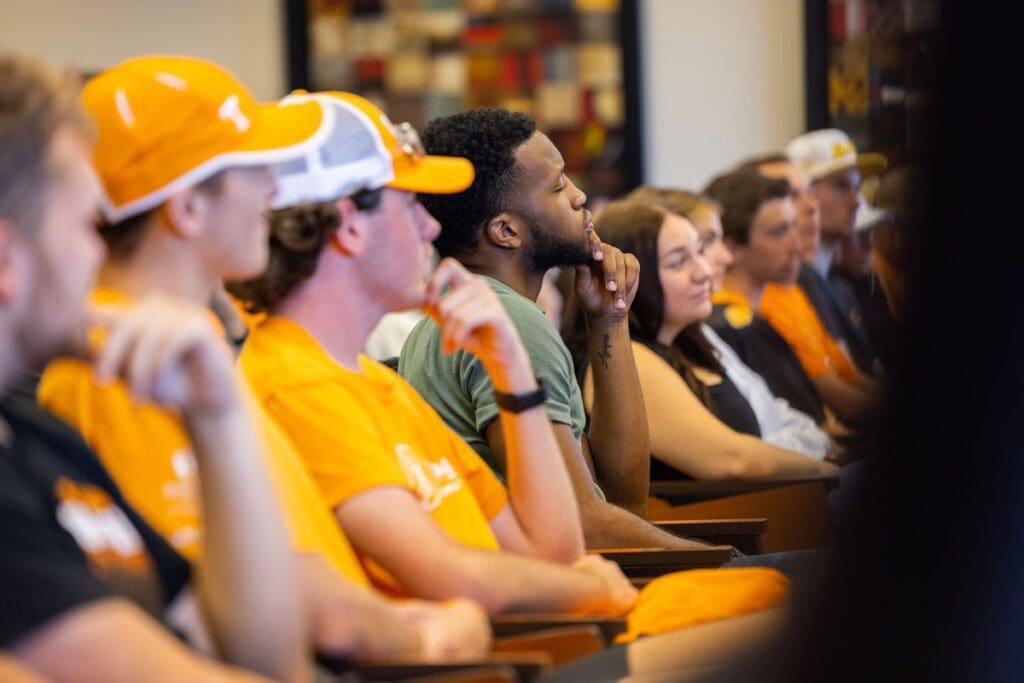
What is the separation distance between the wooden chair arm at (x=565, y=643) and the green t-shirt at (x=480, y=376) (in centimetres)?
64

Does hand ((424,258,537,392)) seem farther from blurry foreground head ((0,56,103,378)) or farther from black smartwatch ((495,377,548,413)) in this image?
blurry foreground head ((0,56,103,378))

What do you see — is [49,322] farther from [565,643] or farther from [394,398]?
[394,398]

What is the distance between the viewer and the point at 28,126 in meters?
1.16

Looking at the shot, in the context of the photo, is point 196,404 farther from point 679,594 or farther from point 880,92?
point 679,594

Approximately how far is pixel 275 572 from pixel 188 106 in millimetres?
569

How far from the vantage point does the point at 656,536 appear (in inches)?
95.3

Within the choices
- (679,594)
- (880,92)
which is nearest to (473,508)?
(679,594)

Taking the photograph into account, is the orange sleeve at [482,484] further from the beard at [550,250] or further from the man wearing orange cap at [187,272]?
the beard at [550,250]

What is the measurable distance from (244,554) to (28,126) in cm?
37

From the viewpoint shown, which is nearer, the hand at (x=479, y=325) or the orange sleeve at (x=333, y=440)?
the orange sleeve at (x=333, y=440)

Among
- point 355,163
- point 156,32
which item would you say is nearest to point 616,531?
point 355,163

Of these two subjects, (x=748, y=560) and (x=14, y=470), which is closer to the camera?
(x=14, y=470)

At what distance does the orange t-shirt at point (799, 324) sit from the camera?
4.39m

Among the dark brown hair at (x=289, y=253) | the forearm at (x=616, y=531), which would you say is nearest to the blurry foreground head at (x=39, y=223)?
the dark brown hair at (x=289, y=253)
